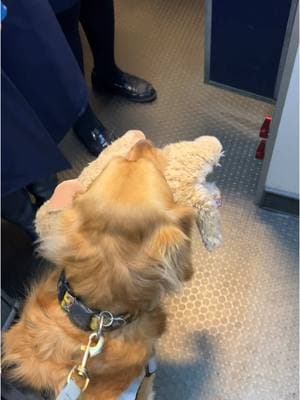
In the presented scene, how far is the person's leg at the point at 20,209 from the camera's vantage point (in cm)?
152

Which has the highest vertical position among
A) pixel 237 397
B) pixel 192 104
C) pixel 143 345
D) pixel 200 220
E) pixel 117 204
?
pixel 117 204

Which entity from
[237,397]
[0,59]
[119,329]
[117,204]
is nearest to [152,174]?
[117,204]

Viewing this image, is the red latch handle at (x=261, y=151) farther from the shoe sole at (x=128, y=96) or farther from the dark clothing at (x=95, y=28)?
the dark clothing at (x=95, y=28)

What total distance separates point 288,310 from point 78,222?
3.04 feet

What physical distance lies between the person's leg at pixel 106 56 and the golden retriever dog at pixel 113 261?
37.8 inches

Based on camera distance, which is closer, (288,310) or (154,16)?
(288,310)

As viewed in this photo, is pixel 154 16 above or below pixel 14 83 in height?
below

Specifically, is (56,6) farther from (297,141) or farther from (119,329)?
(119,329)

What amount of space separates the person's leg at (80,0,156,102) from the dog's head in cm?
103

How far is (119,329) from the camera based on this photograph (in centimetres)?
110

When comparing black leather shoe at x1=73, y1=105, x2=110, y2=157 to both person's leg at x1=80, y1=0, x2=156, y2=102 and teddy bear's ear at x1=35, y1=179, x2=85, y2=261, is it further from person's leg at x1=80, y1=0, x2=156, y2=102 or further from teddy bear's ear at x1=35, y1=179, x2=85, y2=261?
teddy bear's ear at x1=35, y1=179, x2=85, y2=261

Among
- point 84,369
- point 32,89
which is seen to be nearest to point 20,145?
point 32,89

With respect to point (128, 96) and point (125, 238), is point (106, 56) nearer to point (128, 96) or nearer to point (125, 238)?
point (128, 96)

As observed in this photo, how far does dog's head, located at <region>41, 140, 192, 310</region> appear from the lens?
3.10ft
